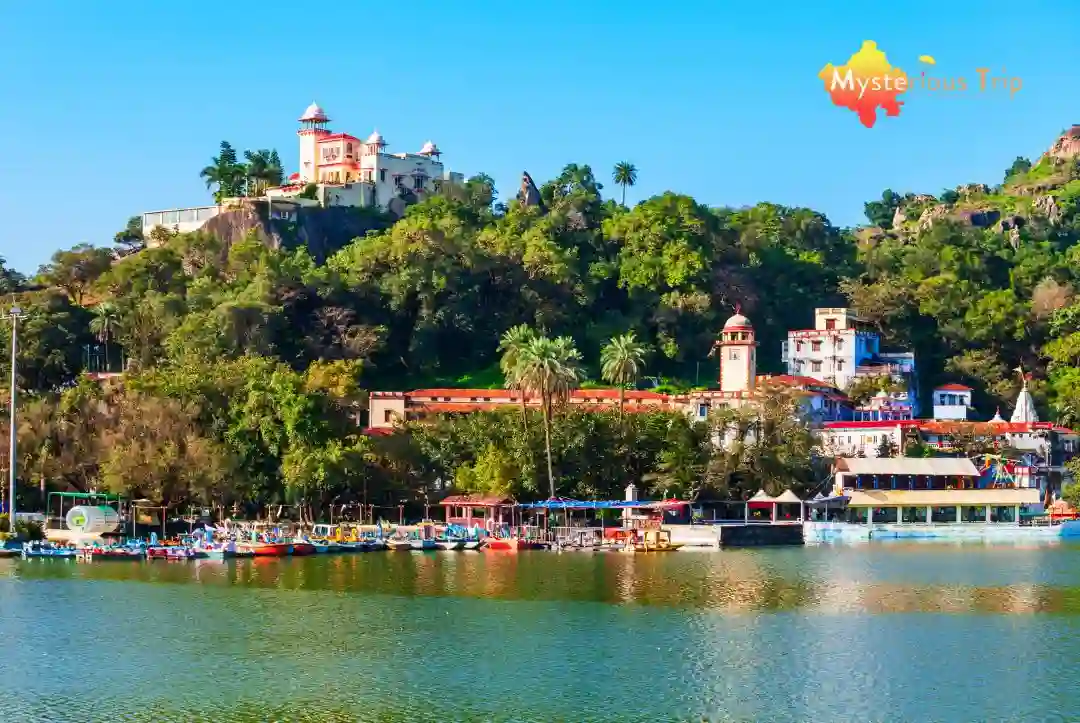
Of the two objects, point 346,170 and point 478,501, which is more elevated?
point 346,170

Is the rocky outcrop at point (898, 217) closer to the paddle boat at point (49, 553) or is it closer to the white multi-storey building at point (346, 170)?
the white multi-storey building at point (346, 170)

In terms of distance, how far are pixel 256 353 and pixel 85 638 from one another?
59582 mm

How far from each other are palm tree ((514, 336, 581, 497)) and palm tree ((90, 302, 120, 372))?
3716cm

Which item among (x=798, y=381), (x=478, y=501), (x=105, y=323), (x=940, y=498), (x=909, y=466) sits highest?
(x=105, y=323)

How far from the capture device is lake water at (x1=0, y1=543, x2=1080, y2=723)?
41344 millimetres

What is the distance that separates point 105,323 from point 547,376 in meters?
40.0

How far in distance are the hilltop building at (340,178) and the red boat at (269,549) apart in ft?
186

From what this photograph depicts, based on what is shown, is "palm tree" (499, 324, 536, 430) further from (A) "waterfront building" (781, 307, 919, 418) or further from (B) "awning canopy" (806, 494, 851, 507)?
(A) "waterfront building" (781, 307, 919, 418)

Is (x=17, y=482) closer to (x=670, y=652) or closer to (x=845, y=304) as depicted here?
(x=670, y=652)

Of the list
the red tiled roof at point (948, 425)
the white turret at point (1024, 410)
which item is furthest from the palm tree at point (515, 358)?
the white turret at point (1024, 410)

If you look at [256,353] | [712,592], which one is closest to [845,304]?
[256,353]

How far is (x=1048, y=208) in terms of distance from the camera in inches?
7028

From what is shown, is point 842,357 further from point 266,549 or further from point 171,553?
point 171,553

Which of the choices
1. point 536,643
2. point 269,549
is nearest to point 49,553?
point 269,549
